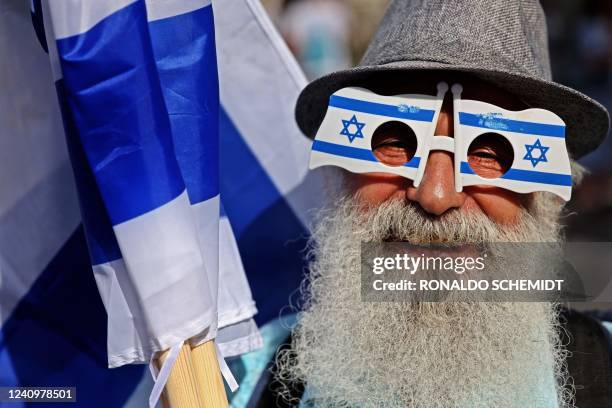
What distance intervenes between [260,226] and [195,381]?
3.82 ft

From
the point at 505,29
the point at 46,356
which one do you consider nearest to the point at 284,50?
the point at 505,29

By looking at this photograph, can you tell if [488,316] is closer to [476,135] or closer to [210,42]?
[476,135]

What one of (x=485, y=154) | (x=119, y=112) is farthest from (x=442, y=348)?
(x=119, y=112)

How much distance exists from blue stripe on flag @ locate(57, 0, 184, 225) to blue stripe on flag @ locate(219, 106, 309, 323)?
1010 millimetres

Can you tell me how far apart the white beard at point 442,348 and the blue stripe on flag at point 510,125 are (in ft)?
0.77

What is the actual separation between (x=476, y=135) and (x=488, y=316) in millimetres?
468

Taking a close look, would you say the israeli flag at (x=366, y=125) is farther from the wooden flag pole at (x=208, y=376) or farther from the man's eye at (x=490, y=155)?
the wooden flag pole at (x=208, y=376)

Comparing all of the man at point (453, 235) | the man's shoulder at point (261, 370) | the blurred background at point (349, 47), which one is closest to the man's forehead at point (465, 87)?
the man at point (453, 235)

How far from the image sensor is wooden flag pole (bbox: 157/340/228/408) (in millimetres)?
1478

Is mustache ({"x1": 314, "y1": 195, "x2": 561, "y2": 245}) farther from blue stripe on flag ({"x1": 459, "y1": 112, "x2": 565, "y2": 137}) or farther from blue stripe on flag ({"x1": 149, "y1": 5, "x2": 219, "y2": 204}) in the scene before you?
blue stripe on flag ({"x1": 149, "y1": 5, "x2": 219, "y2": 204})

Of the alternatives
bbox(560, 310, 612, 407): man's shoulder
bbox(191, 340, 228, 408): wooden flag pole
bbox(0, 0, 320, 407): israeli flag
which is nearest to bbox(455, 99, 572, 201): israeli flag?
bbox(560, 310, 612, 407): man's shoulder

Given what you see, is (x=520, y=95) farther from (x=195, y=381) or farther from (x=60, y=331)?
(x=60, y=331)

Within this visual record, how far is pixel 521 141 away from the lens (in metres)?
1.91

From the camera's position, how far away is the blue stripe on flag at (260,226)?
2.56 m
